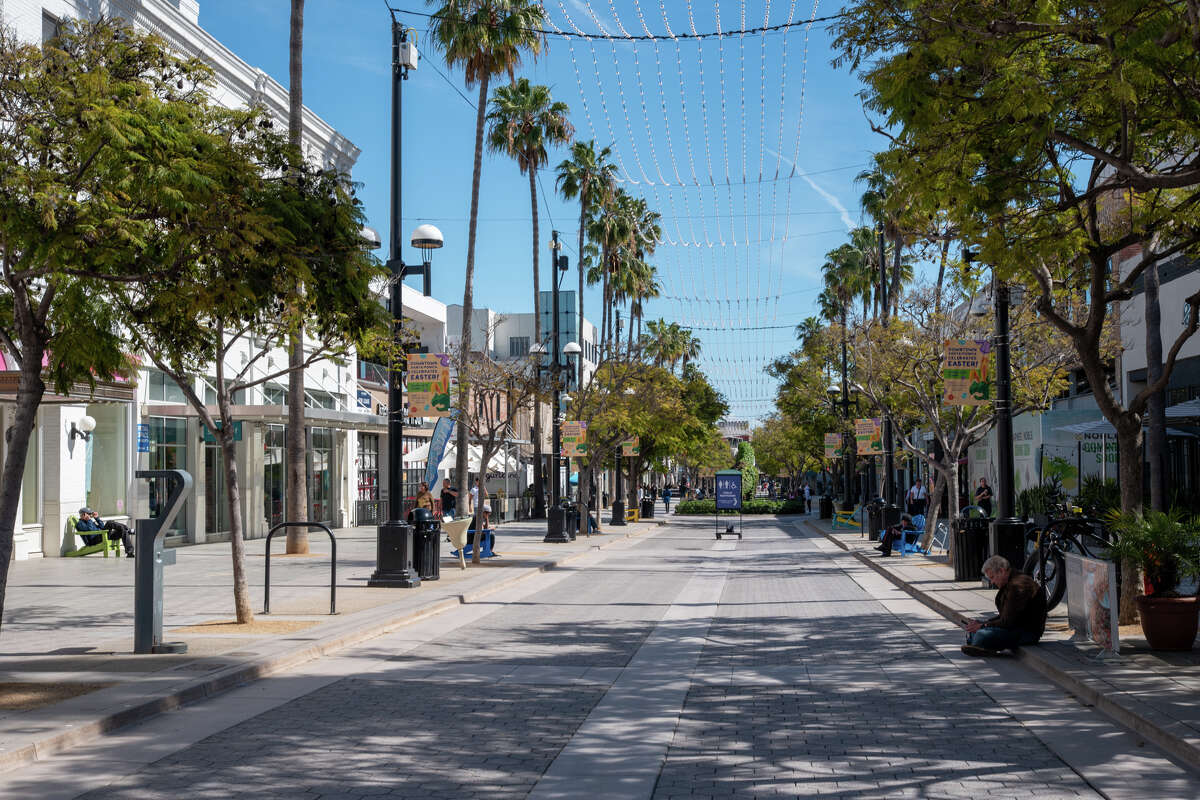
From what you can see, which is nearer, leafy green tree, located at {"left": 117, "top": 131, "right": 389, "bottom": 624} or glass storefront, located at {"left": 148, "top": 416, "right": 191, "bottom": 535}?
leafy green tree, located at {"left": 117, "top": 131, "right": 389, "bottom": 624}

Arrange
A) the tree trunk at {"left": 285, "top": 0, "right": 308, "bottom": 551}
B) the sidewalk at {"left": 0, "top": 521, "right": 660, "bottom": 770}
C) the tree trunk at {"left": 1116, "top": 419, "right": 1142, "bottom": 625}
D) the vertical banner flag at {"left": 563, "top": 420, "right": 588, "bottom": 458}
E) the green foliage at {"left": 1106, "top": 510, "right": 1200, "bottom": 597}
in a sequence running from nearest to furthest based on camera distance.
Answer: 1. the sidewalk at {"left": 0, "top": 521, "right": 660, "bottom": 770}
2. the green foliage at {"left": 1106, "top": 510, "right": 1200, "bottom": 597}
3. the tree trunk at {"left": 1116, "top": 419, "right": 1142, "bottom": 625}
4. the tree trunk at {"left": 285, "top": 0, "right": 308, "bottom": 551}
5. the vertical banner flag at {"left": 563, "top": 420, "right": 588, "bottom": 458}

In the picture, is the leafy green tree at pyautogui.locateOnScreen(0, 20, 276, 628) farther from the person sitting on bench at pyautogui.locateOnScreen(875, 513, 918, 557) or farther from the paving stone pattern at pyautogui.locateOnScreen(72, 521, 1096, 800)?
the person sitting on bench at pyautogui.locateOnScreen(875, 513, 918, 557)

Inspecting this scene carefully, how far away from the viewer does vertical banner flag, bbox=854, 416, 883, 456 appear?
34156mm

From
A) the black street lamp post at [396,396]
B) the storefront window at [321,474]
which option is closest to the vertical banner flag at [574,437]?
the storefront window at [321,474]

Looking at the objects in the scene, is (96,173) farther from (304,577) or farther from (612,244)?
(612,244)

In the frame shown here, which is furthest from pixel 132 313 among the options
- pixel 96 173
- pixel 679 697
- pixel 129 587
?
pixel 129 587

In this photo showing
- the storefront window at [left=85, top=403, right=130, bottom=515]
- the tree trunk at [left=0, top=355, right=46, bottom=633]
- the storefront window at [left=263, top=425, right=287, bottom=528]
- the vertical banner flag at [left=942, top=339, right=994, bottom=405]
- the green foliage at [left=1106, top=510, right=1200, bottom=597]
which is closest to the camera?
the tree trunk at [left=0, top=355, right=46, bottom=633]

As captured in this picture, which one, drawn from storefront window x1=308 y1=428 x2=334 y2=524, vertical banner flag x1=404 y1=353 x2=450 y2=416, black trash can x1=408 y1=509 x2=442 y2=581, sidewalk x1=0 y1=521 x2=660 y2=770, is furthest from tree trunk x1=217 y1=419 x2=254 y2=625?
storefront window x1=308 y1=428 x2=334 y2=524

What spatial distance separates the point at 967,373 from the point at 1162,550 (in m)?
8.79

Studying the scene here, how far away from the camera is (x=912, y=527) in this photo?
26.9 meters

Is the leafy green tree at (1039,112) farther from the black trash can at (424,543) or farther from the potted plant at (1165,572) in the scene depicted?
the black trash can at (424,543)

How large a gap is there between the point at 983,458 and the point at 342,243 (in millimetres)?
46580

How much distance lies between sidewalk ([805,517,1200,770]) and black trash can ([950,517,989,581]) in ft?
10.6

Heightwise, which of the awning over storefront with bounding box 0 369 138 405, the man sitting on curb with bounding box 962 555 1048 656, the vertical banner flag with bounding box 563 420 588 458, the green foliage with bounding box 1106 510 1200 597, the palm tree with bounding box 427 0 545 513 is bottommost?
the man sitting on curb with bounding box 962 555 1048 656
